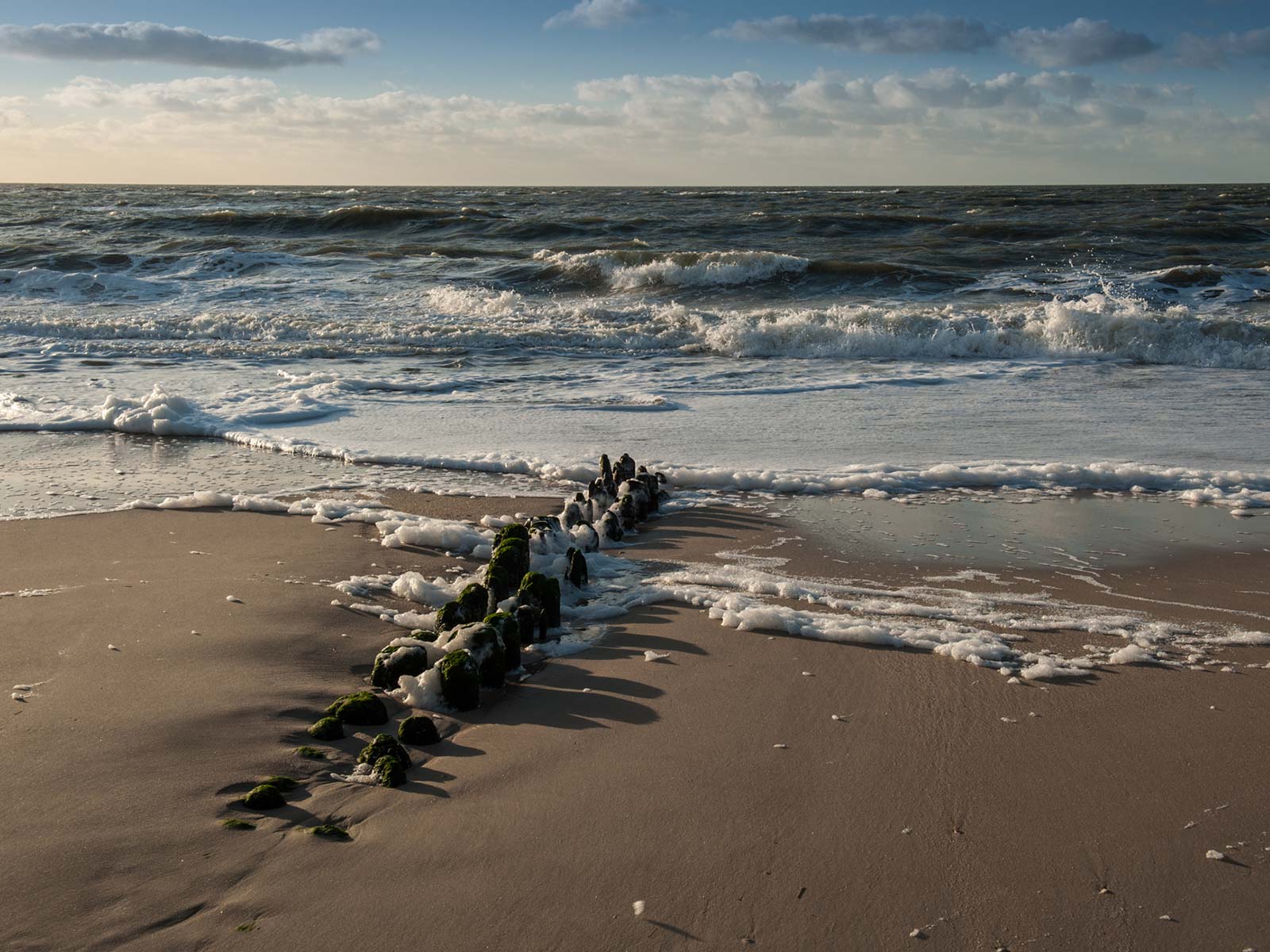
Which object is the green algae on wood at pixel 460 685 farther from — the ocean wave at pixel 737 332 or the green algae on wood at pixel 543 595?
the ocean wave at pixel 737 332

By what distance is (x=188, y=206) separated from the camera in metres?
34.5

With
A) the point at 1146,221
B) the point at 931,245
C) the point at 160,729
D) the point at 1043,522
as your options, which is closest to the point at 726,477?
the point at 1043,522

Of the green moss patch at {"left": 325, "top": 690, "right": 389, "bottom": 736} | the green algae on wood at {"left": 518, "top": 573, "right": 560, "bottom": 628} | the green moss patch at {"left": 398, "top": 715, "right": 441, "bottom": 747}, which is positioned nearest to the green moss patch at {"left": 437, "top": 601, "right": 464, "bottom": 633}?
the green algae on wood at {"left": 518, "top": 573, "right": 560, "bottom": 628}

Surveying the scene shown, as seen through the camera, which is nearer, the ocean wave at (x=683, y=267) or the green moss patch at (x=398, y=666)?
the green moss patch at (x=398, y=666)

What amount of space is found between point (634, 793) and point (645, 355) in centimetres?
950

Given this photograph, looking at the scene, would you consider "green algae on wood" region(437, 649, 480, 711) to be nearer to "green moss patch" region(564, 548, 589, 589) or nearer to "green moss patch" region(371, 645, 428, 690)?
"green moss patch" region(371, 645, 428, 690)

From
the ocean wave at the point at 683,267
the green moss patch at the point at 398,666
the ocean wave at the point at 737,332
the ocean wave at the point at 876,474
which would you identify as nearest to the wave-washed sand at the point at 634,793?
the green moss patch at the point at 398,666

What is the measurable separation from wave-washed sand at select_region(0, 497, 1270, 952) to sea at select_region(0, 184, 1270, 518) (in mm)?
2400

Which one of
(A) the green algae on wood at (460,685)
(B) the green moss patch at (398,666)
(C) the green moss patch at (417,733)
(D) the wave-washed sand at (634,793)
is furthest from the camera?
(B) the green moss patch at (398,666)

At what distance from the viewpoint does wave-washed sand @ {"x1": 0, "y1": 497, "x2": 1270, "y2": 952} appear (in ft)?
7.05

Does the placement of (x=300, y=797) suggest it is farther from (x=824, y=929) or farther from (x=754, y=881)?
(x=824, y=929)

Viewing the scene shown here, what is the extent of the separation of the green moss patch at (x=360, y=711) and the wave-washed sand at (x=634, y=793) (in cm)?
8

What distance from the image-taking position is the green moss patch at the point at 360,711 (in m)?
2.96

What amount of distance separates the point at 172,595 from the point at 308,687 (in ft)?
3.57
